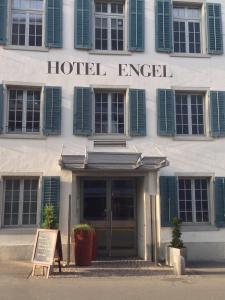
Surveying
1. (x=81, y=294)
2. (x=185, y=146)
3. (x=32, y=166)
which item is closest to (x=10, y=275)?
(x=81, y=294)

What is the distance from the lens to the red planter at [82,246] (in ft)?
38.2

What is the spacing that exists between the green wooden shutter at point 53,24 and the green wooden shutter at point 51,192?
13.8 feet

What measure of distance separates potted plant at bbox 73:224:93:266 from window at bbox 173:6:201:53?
673cm

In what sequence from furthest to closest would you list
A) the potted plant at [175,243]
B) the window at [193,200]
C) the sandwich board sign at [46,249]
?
1. the window at [193,200]
2. the potted plant at [175,243]
3. the sandwich board sign at [46,249]

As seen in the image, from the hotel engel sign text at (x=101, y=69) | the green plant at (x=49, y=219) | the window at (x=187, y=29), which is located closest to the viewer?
the green plant at (x=49, y=219)


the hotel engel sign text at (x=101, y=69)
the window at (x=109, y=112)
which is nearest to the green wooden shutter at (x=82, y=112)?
the window at (x=109, y=112)

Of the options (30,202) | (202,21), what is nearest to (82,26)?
(202,21)

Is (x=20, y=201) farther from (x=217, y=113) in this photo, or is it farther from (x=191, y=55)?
(x=191, y=55)

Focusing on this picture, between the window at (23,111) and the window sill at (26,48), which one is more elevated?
the window sill at (26,48)

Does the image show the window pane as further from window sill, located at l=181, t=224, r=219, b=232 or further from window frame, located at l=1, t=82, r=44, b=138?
window sill, located at l=181, t=224, r=219, b=232

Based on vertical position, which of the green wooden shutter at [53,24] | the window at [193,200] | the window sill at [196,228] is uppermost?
the green wooden shutter at [53,24]

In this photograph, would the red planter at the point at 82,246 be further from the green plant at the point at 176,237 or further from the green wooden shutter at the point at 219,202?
the green wooden shutter at the point at 219,202

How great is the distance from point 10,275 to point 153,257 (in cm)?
436

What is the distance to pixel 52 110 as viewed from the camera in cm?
1308
